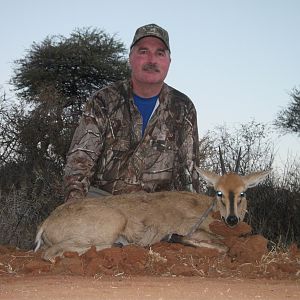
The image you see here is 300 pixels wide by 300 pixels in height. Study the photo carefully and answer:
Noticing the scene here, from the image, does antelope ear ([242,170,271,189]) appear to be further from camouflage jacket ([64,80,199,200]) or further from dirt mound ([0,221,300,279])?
camouflage jacket ([64,80,199,200])

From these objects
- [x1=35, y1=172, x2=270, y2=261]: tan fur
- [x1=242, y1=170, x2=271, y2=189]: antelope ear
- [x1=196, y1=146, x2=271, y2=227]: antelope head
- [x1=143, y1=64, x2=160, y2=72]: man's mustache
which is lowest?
[x1=35, y1=172, x2=270, y2=261]: tan fur

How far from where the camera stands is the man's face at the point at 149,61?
8.21 meters

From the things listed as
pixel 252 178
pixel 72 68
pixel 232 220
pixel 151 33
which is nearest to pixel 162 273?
pixel 232 220

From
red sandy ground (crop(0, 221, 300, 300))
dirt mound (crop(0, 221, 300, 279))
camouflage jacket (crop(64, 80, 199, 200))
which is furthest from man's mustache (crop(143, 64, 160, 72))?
dirt mound (crop(0, 221, 300, 279))

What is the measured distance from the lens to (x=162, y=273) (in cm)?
539

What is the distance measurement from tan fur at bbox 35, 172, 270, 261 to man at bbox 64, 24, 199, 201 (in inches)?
41.8

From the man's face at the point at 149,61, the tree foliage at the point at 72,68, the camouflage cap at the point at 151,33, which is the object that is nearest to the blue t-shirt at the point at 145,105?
the man's face at the point at 149,61

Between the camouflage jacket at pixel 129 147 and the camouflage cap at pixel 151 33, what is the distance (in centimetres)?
65

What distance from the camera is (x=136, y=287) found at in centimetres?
444

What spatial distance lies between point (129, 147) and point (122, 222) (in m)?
1.85

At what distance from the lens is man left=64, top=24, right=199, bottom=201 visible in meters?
8.00

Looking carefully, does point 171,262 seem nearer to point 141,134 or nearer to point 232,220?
point 232,220

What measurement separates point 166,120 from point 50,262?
127 inches

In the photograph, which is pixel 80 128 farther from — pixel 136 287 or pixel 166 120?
pixel 136 287
